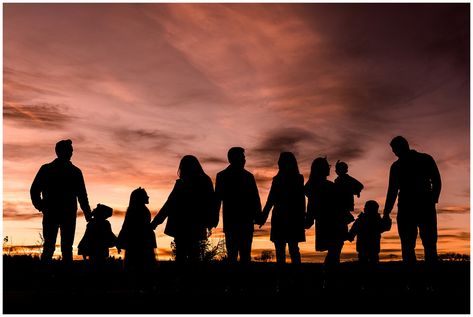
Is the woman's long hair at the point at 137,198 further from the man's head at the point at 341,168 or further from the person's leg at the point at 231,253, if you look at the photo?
the man's head at the point at 341,168

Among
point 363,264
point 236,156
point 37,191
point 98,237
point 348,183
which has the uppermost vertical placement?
point 236,156

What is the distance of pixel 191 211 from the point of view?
10102 mm

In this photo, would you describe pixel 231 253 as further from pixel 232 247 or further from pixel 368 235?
pixel 368 235

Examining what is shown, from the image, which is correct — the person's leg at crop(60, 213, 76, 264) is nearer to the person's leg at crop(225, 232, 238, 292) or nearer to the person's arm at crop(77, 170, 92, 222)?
the person's arm at crop(77, 170, 92, 222)

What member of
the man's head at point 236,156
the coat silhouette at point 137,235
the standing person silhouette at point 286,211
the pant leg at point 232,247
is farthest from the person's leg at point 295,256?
the coat silhouette at point 137,235

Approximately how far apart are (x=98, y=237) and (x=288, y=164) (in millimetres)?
5471

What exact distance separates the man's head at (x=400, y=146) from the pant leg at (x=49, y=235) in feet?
19.6

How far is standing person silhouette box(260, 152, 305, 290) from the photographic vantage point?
10117mm

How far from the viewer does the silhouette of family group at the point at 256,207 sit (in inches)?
389

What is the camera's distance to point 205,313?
24.3 feet

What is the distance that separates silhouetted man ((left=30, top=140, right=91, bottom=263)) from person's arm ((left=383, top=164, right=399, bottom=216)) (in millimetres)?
5436

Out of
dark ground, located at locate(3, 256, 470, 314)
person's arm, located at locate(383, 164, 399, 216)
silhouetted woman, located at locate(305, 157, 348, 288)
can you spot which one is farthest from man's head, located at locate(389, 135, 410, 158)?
dark ground, located at locate(3, 256, 470, 314)

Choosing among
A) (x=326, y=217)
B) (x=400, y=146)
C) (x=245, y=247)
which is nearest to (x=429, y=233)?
(x=400, y=146)

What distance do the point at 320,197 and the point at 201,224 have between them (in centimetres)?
210
